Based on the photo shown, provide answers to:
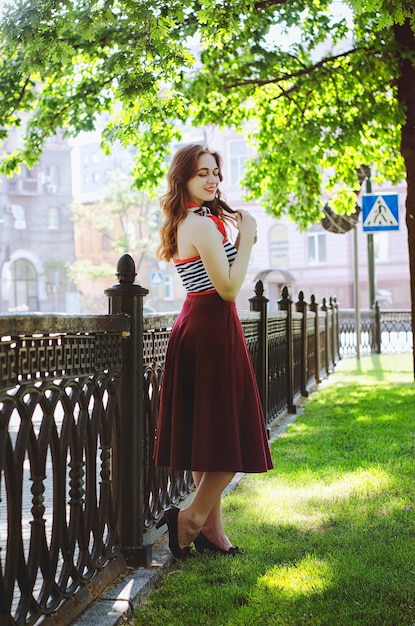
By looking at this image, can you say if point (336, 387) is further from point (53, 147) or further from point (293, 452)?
point (53, 147)

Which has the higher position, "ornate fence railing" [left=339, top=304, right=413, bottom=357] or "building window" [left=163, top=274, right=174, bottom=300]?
"building window" [left=163, top=274, right=174, bottom=300]

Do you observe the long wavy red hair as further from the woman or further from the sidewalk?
the sidewalk

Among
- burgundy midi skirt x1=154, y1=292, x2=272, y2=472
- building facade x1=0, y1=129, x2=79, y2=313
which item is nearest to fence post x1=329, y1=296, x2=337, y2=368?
burgundy midi skirt x1=154, y1=292, x2=272, y2=472

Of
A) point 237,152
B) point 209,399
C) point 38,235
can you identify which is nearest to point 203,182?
point 209,399

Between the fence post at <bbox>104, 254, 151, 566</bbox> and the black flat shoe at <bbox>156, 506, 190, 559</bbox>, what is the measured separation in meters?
0.15

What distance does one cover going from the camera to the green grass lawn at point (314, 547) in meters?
3.35

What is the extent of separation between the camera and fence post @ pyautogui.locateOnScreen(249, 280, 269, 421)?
758cm

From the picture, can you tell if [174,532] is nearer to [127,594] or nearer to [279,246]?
[127,594]

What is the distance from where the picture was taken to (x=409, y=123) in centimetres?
1127

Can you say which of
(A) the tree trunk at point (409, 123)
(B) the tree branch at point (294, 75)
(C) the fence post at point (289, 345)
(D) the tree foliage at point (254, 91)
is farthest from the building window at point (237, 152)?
(C) the fence post at point (289, 345)

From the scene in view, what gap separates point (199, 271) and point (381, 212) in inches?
498

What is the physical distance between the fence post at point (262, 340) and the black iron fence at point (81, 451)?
97.4 inches

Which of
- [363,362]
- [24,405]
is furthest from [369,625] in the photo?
[363,362]

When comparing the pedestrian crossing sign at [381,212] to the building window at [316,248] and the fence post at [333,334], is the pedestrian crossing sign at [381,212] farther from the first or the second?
the building window at [316,248]
